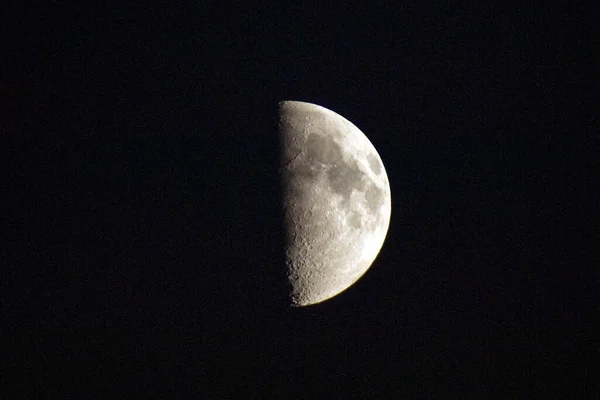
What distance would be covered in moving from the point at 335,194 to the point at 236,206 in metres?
0.72

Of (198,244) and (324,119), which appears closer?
→ (198,244)

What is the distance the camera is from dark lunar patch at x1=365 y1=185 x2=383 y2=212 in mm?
4094

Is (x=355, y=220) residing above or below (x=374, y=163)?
below

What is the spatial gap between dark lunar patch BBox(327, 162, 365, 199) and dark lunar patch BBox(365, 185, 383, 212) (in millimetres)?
96

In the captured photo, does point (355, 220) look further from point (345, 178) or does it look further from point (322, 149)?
point (322, 149)

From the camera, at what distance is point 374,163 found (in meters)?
4.36

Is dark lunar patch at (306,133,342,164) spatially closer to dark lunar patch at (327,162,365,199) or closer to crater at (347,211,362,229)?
dark lunar patch at (327,162,365,199)

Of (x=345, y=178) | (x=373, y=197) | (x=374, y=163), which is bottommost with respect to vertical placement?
(x=373, y=197)

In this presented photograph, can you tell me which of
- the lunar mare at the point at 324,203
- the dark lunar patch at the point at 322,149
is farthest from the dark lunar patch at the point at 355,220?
the dark lunar patch at the point at 322,149

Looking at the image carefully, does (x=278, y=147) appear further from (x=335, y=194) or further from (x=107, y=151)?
(x=107, y=151)

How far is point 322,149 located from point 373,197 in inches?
22.9

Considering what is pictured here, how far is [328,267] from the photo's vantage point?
3.95 metres

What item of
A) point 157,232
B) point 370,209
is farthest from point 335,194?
point 157,232

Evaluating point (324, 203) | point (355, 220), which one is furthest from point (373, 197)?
point (324, 203)
